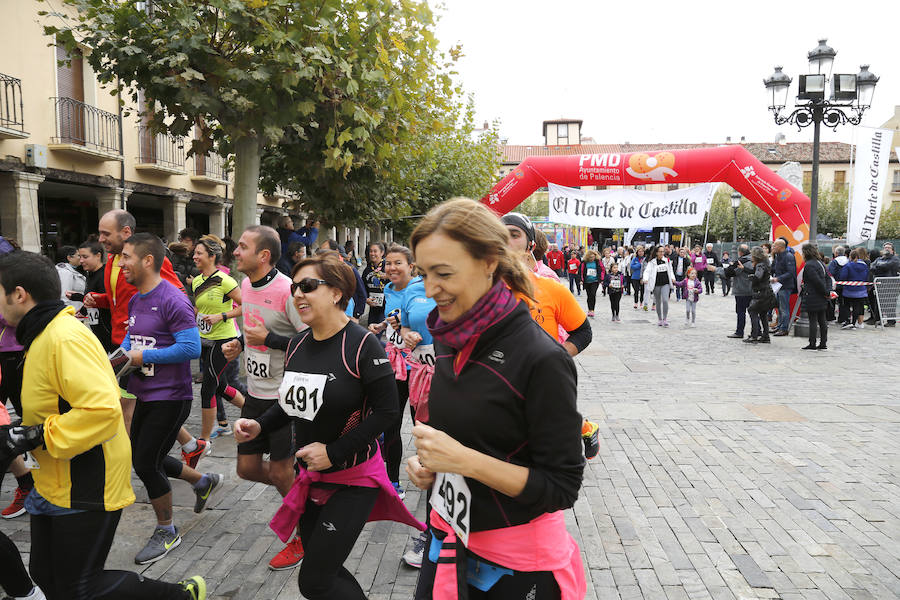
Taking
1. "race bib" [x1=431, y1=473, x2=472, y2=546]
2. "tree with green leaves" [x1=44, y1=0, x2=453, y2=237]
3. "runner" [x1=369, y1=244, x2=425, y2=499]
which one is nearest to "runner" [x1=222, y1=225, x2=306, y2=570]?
"runner" [x1=369, y1=244, x2=425, y2=499]

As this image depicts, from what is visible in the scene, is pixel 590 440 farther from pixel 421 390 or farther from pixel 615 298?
pixel 615 298

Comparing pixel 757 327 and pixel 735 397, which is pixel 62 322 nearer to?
pixel 735 397

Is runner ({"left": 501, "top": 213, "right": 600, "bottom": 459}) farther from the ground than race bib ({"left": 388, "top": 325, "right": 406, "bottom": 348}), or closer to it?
farther from the ground

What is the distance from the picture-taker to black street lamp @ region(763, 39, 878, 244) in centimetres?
1302

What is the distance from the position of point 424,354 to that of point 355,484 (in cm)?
165

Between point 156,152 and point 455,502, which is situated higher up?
point 156,152

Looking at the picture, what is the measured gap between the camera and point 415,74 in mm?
8539

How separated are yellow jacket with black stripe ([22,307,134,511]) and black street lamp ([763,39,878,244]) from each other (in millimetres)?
13886

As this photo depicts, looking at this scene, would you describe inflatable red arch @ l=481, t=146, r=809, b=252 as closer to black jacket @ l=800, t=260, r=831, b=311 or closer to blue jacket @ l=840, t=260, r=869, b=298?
blue jacket @ l=840, t=260, r=869, b=298

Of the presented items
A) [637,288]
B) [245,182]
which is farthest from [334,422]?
[637,288]

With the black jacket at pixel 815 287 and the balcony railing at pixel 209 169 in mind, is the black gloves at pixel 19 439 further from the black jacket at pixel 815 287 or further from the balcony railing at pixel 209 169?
the balcony railing at pixel 209 169

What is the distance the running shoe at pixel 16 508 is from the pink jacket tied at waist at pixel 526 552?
4001mm

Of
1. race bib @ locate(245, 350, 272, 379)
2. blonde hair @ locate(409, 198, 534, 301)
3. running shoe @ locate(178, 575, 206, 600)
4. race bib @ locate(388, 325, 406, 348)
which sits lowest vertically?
running shoe @ locate(178, 575, 206, 600)

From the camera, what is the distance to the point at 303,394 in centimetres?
297
